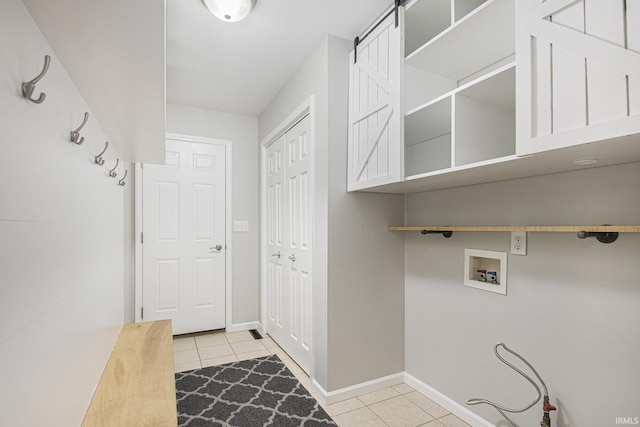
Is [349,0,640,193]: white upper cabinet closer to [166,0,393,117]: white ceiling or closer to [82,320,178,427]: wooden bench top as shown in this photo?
[166,0,393,117]: white ceiling

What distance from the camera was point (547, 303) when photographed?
4.76ft

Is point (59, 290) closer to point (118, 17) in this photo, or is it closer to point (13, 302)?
point (13, 302)

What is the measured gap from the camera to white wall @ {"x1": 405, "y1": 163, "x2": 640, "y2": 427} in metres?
1.22

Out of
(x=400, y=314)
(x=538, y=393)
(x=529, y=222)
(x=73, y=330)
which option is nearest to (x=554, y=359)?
(x=538, y=393)

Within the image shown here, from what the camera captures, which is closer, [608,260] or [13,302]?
[13,302]

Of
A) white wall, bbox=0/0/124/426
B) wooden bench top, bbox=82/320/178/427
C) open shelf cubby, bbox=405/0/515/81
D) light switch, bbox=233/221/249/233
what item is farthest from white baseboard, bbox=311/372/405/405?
open shelf cubby, bbox=405/0/515/81

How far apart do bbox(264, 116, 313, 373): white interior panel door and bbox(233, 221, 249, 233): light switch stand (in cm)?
32

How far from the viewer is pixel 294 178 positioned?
8.79 ft

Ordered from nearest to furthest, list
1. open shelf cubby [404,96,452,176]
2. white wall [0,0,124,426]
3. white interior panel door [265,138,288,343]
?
white wall [0,0,124,426] → open shelf cubby [404,96,452,176] → white interior panel door [265,138,288,343]

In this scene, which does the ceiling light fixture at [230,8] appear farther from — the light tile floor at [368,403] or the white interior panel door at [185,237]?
the light tile floor at [368,403]

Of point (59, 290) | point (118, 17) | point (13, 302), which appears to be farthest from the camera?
point (59, 290)

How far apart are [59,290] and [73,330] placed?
0.16 meters

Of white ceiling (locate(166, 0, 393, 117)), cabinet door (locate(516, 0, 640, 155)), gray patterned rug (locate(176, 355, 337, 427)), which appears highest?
white ceiling (locate(166, 0, 393, 117))

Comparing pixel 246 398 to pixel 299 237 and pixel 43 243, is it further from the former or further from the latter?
pixel 43 243
